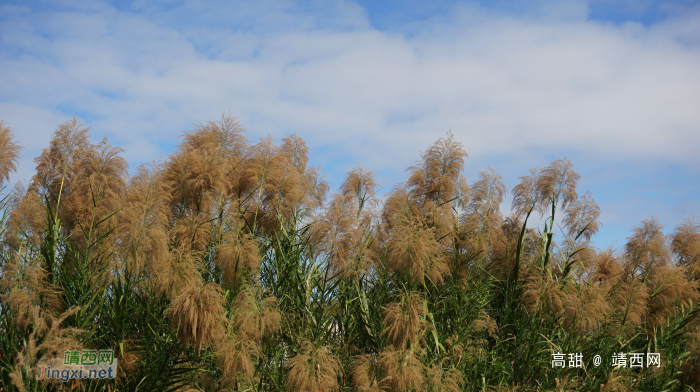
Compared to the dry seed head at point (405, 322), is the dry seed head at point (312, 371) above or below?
below

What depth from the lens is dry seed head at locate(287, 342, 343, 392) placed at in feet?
15.1

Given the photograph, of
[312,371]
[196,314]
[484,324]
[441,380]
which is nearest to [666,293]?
[484,324]

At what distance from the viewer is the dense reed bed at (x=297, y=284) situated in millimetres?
4680

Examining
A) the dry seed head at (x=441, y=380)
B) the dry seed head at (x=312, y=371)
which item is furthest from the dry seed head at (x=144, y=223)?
the dry seed head at (x=441, y=380)

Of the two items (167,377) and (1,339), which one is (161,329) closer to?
(167,377)

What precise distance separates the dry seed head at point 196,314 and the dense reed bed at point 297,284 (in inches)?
0.8

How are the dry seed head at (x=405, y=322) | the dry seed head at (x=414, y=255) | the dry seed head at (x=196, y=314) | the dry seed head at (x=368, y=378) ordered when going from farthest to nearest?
the dry seed head at (x=414, y=255)
the dry seed head at (x=405, y=322)
the dry seed head at (x=368, y=378)
the dry seed head at (x=196, y=314)

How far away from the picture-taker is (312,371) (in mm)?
4648

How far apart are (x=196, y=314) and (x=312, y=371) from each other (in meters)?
1.24

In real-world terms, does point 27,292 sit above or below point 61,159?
below

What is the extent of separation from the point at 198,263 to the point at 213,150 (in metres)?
1.35

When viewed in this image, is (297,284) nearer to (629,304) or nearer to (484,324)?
(484,324)

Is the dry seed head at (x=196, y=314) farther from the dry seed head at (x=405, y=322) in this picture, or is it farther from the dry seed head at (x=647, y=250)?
the dry seed head at (x=647, y=250)

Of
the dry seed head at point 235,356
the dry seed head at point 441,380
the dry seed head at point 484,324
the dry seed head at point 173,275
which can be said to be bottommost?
the dry seed head at point 441,380
